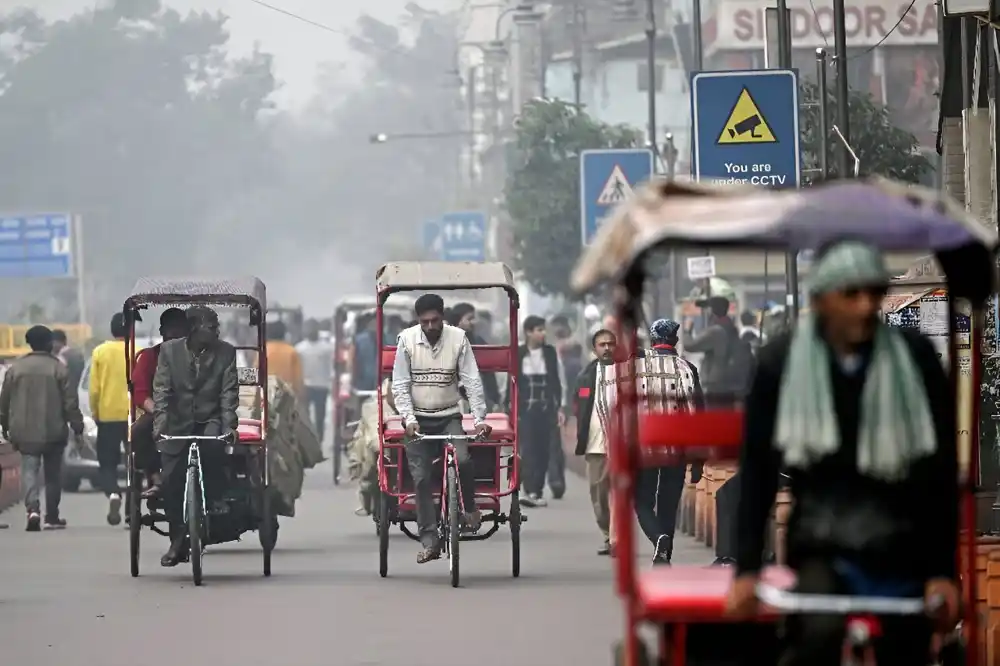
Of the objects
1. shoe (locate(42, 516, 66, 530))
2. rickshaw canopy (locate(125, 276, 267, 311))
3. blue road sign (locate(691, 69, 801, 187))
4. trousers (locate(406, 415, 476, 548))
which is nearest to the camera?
trousers (locate(406, 415, 476, 548))

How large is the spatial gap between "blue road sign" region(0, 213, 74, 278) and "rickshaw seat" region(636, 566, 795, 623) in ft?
208

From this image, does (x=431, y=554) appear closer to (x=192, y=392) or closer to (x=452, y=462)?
(x=452, y=462)

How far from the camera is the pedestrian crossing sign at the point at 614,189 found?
31.1 m

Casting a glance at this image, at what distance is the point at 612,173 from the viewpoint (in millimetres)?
31062

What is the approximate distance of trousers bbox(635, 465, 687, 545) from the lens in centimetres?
1530

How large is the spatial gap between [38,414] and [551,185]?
79.8 feet

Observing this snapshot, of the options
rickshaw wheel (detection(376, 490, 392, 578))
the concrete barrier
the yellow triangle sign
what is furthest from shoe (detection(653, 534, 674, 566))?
the concrete barrier

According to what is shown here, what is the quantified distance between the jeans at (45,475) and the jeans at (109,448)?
586mm

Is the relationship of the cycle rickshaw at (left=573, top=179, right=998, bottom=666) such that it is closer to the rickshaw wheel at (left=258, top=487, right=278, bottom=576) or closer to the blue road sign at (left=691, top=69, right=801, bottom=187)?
the rickshaw wheel at (left=258, top=487, right=278, bottom=576)

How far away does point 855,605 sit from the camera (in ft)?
21.2

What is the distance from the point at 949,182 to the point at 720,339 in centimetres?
319

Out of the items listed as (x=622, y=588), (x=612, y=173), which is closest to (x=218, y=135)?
(x=612, y=173)

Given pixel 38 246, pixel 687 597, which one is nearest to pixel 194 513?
pixel 687 597

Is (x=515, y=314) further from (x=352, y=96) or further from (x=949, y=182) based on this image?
(x=352, y=96)
